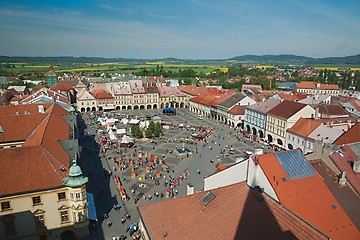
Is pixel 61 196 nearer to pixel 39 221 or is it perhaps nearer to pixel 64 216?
pixel 64 216

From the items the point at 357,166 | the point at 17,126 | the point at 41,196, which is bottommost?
the point at 41,196

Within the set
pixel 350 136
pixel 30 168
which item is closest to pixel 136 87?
pixel 350 136

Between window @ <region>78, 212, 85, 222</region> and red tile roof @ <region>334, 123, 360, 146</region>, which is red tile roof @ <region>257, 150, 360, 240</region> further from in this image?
red tile roof @ <region>334, 123, 360, 146</region>

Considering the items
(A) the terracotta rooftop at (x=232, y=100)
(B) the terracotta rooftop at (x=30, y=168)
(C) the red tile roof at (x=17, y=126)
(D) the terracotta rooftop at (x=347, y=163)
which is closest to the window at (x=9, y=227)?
(B) the terracotta rooftop at (x=30, y=168)

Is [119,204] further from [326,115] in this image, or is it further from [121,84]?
[121,84]

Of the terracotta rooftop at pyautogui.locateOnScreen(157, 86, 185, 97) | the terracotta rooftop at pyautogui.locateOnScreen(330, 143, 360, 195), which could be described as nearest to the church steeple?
the terracotta rooftop at pyautogui.locateOnScreen(330, 143, 360, 195)

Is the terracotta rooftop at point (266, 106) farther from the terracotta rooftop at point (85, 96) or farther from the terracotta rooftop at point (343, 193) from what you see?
the terracotta rooftop at point (85, 96)

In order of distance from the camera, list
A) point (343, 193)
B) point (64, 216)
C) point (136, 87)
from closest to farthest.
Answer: point (343, 193)
point (64, 216)
point (136, 87)

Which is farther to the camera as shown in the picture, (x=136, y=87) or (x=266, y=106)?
(x=136, y=87)
